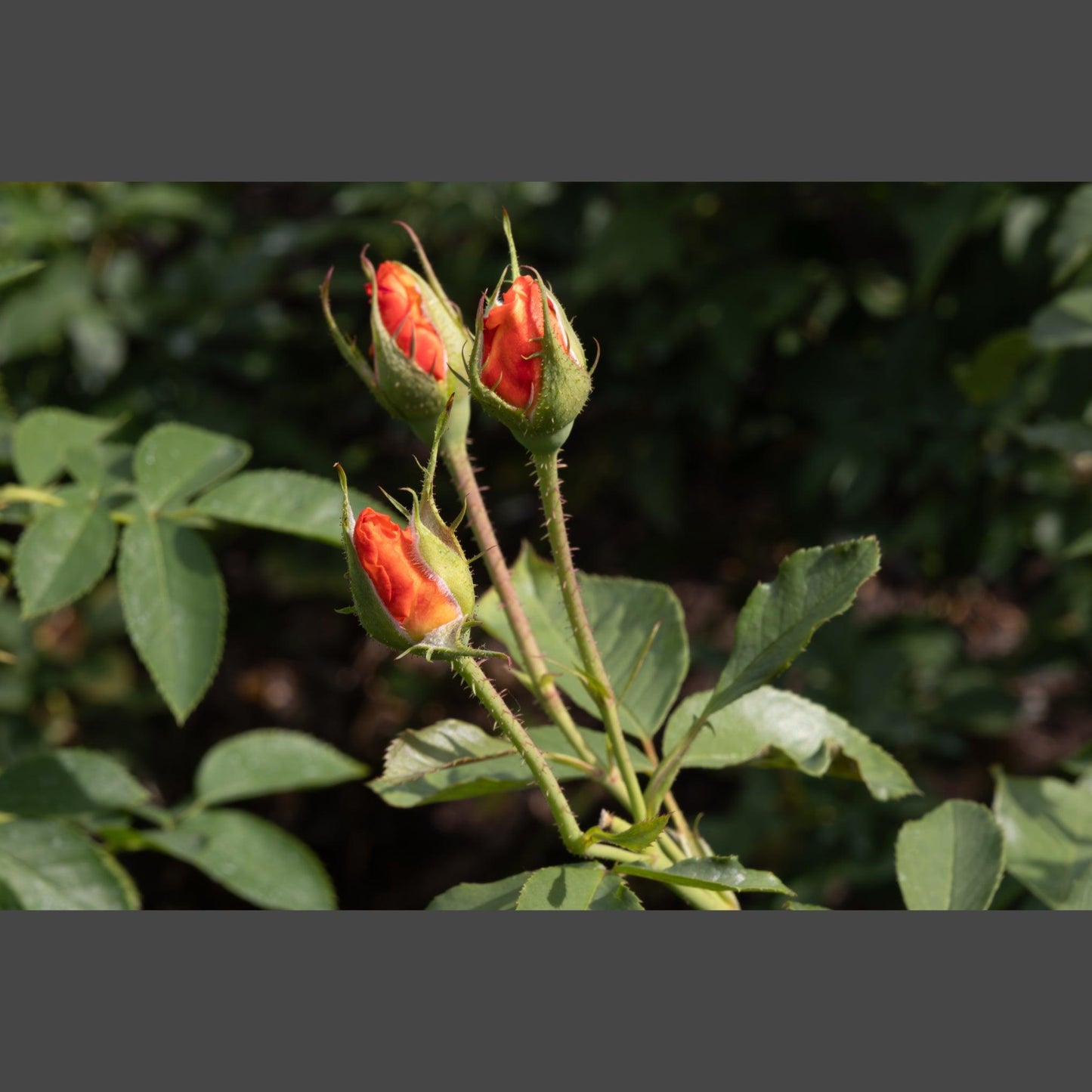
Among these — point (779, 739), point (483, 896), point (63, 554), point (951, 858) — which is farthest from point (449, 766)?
point (63, 554)

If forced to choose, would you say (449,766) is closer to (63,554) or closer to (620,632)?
(620,632)

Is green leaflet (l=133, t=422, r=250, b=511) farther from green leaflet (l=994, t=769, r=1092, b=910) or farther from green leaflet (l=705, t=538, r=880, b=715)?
green leaflet (l=994, t=769, r=1092, b=910)

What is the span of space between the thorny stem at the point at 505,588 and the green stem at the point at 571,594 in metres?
0.04

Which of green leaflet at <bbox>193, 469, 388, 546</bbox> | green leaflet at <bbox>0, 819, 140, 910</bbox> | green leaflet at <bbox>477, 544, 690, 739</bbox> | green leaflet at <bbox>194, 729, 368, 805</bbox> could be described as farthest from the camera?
green leaflet at <bbox>194, 729, 368, 805</bbox>

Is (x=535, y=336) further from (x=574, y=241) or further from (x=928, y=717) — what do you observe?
(x=574, y=241)

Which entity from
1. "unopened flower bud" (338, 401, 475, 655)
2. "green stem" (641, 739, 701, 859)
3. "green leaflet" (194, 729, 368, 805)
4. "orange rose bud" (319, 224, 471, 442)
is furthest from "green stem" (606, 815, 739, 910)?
"green leaflet" (194, 729, 368, 805)

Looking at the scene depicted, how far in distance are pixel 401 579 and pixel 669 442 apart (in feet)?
6.47

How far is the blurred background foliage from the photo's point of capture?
209 centimetres

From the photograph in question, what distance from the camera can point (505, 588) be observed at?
873mm

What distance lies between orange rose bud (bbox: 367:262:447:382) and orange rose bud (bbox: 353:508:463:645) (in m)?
0.17

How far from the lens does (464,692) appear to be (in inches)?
117

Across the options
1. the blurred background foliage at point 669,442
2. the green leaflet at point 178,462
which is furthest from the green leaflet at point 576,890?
the blurred background foliage at point 669,442

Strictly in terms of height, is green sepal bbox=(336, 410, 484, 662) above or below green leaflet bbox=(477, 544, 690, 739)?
above

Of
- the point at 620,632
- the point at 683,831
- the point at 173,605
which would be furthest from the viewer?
the point at 173,605
